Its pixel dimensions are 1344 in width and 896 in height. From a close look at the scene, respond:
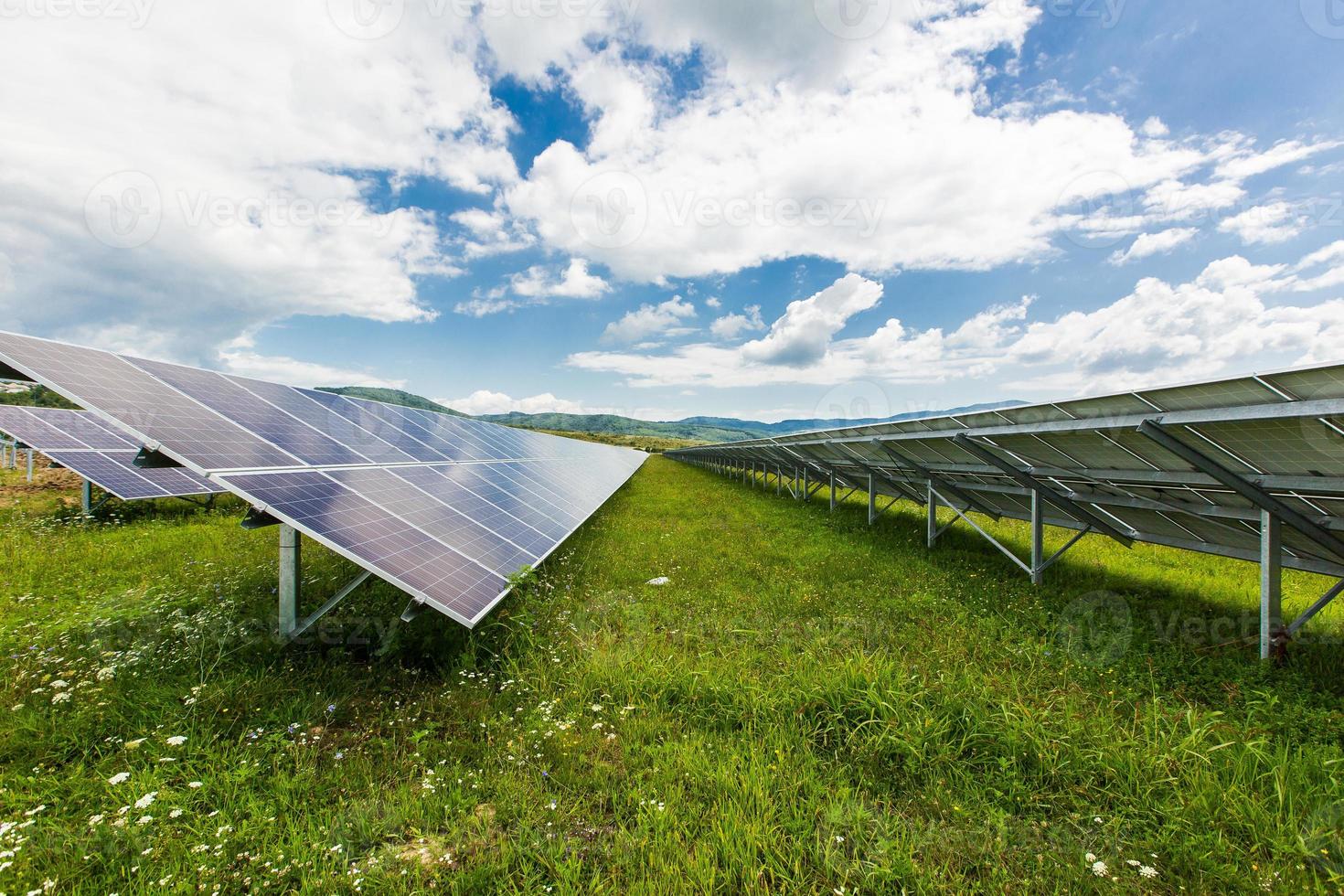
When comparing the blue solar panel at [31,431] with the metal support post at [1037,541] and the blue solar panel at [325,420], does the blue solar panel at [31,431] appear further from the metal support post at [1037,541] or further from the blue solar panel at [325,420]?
the metal support post at [1037,541]

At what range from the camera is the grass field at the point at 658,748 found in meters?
2.81

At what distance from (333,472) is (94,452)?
12.6 m

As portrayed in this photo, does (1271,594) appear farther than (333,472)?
No

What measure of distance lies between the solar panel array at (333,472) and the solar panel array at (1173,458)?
Result: 22.8 ft

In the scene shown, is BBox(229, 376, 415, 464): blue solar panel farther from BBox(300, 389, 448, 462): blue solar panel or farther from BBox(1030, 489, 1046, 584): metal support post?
BBox(1030, 489, 1046, 584): metal support post

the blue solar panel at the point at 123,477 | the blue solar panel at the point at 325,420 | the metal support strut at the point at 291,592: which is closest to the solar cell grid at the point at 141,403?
the metal support strut at the point at 291,592

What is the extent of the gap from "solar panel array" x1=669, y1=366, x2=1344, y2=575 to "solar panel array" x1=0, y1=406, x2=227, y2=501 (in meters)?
16.0

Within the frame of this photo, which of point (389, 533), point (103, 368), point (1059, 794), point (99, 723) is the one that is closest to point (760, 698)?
point (1059, 794)

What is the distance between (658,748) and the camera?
3.86 metres

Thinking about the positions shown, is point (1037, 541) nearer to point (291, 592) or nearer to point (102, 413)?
point (291, 592)

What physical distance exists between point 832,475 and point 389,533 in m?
14.4

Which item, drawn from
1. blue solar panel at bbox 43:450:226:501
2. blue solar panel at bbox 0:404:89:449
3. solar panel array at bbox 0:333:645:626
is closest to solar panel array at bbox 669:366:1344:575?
solar panel array at bbox 0:333:645:626

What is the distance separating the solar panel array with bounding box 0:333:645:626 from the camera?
164 inches

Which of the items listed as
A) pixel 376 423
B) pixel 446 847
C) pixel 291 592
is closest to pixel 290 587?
pixel 291 592
